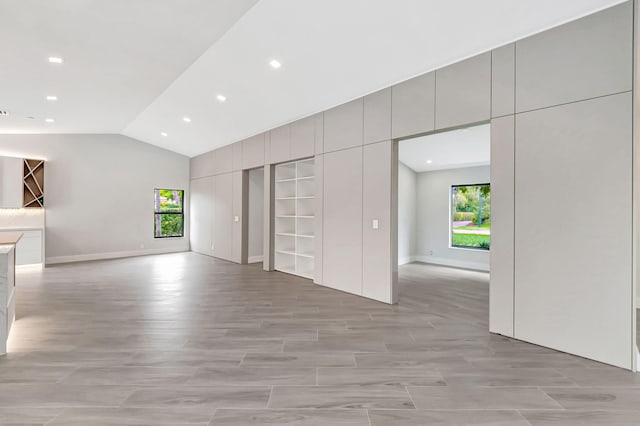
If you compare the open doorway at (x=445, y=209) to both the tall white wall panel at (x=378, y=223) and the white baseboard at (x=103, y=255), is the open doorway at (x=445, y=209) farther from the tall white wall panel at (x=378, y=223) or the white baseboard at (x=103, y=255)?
the white baseboard at (x=103, y=255)

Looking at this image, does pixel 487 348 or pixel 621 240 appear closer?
pixel 621 240

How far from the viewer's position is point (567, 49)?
122 inches

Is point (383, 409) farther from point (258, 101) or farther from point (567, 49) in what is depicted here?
point (258, 101)

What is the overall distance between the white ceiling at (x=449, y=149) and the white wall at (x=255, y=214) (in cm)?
362

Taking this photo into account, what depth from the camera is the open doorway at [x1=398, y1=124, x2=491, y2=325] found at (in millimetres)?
6686

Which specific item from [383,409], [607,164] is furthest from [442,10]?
[383,409]

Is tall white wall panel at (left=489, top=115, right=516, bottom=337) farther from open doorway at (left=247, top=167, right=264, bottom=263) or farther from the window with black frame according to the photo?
the window with black frame

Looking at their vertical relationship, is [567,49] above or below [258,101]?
below

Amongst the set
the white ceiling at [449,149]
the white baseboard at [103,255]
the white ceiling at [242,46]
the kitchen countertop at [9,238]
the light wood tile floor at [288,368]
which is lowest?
the light wood tile floor at [288,368]

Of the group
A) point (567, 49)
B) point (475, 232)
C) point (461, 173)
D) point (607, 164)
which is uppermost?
point (567, 49)

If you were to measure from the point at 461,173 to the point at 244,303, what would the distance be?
6024 millimetres

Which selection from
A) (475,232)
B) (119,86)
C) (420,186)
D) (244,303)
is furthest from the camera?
(420,186)

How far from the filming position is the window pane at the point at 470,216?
26.2 feet

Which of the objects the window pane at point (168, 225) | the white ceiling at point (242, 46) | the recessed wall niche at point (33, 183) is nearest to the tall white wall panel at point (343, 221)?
the white ceiling at point (242, 46)
